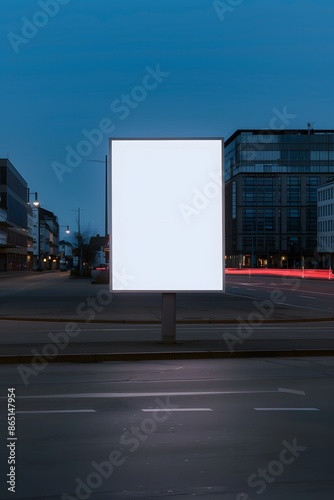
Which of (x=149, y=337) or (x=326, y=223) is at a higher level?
(x=326, y=223)

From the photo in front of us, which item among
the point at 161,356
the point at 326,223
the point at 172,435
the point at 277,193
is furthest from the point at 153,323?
→ the point at 277,193

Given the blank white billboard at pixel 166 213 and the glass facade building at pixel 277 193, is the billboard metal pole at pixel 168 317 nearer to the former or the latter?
the blank white billboard at pixel 166 213

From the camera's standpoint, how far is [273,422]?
316 inches

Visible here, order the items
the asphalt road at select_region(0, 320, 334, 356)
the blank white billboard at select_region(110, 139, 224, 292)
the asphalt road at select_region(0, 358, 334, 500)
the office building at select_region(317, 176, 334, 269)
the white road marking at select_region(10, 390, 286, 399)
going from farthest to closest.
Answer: the office building at select_region(317, 176, 334, 269) < the asphalt road at select_region(0, 320, 334, 356) < the blank white billboard at select_region(110, 139, 224, 292) < the white road marking at select_region(10, 390, 286, 399) < the asphalt road at select_region(0, 358, 334, 500)

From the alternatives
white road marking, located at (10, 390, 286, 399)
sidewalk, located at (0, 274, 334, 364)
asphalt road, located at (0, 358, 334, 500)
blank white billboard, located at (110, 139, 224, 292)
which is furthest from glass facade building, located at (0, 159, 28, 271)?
white road marking, located at (10, 390, 286, 399)

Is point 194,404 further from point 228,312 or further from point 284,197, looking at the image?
point 284,197

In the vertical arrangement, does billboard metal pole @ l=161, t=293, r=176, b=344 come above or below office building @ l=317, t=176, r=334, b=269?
below

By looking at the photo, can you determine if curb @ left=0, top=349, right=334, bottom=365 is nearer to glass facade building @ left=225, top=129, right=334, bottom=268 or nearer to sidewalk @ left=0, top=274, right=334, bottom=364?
sidewalk @ left=0, top=274, right=334, bottom=364

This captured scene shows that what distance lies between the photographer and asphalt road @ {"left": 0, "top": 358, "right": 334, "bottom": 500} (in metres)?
5.72

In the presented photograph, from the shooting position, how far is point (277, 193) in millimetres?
136375

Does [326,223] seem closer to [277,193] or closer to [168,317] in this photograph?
[277,193]

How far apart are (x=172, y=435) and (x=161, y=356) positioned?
6.19 meters

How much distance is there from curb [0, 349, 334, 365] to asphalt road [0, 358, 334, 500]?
109 cm

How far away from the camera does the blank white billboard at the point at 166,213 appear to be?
1386 centimetres
